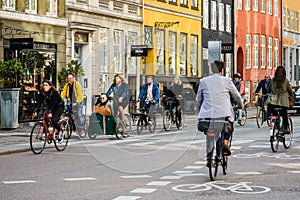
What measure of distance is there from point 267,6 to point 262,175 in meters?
52.6

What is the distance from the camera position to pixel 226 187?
12.4 meters

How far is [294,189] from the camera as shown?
1208 cm

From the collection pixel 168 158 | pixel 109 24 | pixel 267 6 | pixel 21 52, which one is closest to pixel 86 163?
pixel 168 158

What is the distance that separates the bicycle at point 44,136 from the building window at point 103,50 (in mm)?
9454

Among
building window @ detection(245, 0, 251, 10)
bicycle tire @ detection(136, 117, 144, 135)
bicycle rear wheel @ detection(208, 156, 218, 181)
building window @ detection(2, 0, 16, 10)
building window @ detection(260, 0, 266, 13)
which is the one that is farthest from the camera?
building window @ detection(260, 0, 266, 13)

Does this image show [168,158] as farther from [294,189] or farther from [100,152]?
[294,189]

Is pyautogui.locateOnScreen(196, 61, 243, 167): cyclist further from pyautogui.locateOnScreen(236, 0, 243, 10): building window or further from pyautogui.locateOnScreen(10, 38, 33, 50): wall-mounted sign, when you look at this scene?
pyautogui.locateOnScreen(236, 0, 243, 10): building window

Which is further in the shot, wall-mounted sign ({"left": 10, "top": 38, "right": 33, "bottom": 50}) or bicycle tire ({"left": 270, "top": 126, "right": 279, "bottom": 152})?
wall-mounted sign ({"left": 10, "top": 38, "right": 33, "bottom": 50})

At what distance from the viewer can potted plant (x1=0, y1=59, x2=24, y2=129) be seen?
27.2 metres

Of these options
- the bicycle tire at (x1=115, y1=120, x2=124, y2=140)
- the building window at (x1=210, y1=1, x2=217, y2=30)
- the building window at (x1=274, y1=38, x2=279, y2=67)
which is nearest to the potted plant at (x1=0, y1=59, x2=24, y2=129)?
the bicycle tire at (x1=115, y1=120, x2=124, y2=140)

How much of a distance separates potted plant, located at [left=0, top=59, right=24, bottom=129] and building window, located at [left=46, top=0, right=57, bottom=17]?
5286mm

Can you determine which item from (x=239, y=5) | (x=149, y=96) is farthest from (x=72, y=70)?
(x=239, y=5)

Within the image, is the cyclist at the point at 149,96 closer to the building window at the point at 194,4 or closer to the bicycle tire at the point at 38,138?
the bicycle tire at the point at 38,138

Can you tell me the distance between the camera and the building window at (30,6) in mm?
31017
